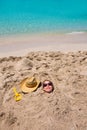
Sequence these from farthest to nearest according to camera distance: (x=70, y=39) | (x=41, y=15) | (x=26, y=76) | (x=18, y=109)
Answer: (x=41, y=15) < (x=70, y=39) < (x=26, y=76) < (x=18, y=109)

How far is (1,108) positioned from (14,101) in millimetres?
212

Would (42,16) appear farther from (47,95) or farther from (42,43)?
(47,95)

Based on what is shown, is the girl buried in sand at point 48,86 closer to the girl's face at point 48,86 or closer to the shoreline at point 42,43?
the girl's face at point 48,86

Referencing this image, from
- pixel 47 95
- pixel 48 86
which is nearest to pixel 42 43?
pixel 48 86

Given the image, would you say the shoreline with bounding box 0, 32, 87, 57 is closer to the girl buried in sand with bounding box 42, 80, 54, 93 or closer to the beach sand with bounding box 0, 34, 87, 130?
the beach sand with bounding box 0, 34, 87, 130

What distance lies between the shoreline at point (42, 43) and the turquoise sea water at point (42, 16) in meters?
0.68

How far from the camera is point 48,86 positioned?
3.81 m

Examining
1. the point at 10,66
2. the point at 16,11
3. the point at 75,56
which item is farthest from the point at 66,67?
the point at 16,11

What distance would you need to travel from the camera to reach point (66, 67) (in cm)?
457

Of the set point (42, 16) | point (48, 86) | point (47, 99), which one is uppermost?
point (42, 16)

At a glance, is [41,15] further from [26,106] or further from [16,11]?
[26,106]

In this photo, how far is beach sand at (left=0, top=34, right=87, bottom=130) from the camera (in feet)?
10.8

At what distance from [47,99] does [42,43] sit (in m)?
3.45

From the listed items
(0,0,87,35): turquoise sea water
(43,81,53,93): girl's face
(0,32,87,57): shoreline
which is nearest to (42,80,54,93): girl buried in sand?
(43,81,53,93): girl's face
